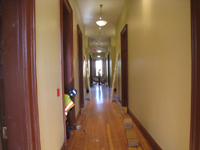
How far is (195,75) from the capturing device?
138 cm

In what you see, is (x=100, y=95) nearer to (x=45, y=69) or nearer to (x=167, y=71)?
(x=167, y=71)

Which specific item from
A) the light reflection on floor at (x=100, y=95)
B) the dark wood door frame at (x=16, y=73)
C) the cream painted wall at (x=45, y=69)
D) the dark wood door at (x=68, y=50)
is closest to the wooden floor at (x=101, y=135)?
the dark wood door at (x=68, y=50)

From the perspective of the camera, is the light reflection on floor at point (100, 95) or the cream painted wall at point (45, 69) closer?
the cream painted wall at point (45, 69)

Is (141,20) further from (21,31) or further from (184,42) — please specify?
(21,31)

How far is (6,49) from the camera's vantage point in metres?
1.21

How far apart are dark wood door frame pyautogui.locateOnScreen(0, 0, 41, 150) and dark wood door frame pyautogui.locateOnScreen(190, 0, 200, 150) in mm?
1461

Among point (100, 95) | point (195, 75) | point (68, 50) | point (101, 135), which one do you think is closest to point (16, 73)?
point (195, 75)

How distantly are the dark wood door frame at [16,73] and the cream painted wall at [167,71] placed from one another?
Result: 154 centimetres

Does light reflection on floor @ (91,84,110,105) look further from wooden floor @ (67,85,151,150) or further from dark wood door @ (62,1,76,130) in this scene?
dark wood door @ (62,1,76,130)

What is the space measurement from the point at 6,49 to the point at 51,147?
1282mm

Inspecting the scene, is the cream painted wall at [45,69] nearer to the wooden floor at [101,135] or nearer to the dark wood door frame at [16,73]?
the dark wood door frame at [16,73]

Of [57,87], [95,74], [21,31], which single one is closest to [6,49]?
[21,31]

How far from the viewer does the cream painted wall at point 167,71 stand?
1.61 metres

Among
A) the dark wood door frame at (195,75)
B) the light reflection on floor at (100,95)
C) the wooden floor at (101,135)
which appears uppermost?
the dark wood door frame at (195,75)
